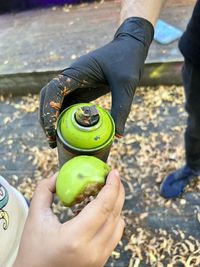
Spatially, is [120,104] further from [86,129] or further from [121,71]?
[86,129]

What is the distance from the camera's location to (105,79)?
4.51 feet

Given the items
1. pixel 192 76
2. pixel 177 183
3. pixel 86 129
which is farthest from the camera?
pixel 177 183

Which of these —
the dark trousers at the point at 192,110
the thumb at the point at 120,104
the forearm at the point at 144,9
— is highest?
the forearm at the point at 144,9

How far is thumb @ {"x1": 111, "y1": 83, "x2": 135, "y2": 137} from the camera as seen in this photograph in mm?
1305

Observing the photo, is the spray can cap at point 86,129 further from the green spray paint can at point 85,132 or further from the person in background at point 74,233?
the person in background at point 74,233

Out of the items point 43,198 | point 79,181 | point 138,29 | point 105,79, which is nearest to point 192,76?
point 138,29

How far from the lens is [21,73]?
281 centimetres

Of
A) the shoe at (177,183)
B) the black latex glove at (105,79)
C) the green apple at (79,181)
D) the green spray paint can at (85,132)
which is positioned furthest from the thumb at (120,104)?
the shoe at (177,183)

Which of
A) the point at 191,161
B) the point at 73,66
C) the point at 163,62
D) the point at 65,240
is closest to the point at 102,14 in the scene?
the point at 163,62

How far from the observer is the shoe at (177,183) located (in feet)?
6.89

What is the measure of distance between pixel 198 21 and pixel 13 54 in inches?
73.2

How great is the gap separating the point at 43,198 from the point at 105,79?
1.93 ft

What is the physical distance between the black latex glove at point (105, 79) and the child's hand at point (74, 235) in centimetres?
40

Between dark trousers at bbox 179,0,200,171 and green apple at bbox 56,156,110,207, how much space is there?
75 centimetres
